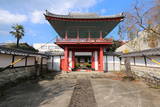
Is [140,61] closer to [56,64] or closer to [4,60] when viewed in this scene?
[56,64]

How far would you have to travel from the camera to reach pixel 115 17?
10.6 m

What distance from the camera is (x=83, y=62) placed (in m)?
13.9

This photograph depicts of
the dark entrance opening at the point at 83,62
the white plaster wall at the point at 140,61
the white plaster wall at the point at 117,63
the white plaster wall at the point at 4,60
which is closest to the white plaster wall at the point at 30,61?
the white plaster wall at the point at 4,60

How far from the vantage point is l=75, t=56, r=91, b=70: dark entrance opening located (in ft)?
42.9

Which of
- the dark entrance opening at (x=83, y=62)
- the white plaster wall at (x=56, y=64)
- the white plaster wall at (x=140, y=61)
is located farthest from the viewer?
the white plaster wall at (x=56, y=64)

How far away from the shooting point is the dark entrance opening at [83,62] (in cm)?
1308

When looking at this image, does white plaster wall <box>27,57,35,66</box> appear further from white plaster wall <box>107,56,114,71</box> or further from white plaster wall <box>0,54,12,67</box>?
white plaster wall <box>107,56,114,71</box>

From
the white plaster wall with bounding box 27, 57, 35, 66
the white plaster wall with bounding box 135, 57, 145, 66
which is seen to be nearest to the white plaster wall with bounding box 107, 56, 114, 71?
the white plaster wall with bounding box 135, 57, 145, 66

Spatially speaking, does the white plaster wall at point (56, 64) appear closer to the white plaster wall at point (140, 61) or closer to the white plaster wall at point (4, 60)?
the white plaster wall at point (4, 60)

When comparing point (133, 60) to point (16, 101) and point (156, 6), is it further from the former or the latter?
point (16, 101)

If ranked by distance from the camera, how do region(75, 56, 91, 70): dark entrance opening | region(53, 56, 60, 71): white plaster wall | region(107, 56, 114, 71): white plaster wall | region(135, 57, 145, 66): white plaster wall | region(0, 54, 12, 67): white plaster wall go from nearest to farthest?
region(0, 54, 12, 67): white plaster wall, region(135, 57, 145, 66): white plaster wall, region(75, 56, 91, 70): dark entrance opening, region(107, 56, 114, 71): white plaster wall, region(53, 56, 60, 71): white plaster wall

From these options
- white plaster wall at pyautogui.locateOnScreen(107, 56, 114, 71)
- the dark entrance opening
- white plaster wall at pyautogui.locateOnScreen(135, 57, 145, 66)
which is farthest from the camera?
white plaster wall at pyautogui.locateOnScreen(107, 56, 114, 71)

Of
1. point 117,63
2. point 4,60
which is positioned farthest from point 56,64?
point 117,63

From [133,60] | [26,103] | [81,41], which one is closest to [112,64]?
[133,60]
